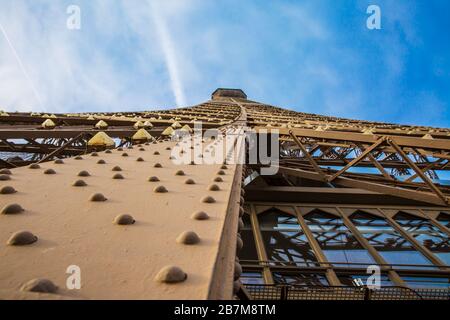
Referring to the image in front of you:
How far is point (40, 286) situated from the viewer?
3.57 ft

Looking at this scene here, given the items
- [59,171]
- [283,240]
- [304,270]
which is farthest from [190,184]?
[283,240]

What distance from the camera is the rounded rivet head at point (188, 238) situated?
156 centimetres

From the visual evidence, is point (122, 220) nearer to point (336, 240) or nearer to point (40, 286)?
point (40, 286)

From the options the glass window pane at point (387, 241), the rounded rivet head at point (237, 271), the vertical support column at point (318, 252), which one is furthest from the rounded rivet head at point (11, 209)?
the glass window pane at point (387, 241)

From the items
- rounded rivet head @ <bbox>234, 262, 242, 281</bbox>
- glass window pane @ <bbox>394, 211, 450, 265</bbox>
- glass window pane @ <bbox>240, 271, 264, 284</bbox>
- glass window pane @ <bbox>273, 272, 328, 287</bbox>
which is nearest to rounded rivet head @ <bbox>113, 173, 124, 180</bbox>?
rounded rivet head @ <bbox>234, 262, 242, 281</bbox>

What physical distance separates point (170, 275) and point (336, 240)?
6.62m

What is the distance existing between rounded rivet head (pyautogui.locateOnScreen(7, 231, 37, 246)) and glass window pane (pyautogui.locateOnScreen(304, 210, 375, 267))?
207 inches

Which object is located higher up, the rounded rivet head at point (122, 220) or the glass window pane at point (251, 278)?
the glass window pane at point (251, 278)

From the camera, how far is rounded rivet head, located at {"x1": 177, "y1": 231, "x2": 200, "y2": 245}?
156cm

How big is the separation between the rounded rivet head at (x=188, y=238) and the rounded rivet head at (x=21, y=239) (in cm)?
64

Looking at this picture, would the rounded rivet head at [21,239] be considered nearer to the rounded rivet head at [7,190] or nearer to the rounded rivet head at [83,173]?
the rounded rivet head at [7,190]

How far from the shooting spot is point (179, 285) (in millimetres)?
1201

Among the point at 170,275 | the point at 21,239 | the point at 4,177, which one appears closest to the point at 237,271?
the point at 170,275

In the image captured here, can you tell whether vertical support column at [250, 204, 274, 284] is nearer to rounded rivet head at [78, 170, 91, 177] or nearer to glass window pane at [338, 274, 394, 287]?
glass window pane at [338, 274, 394, 287]
